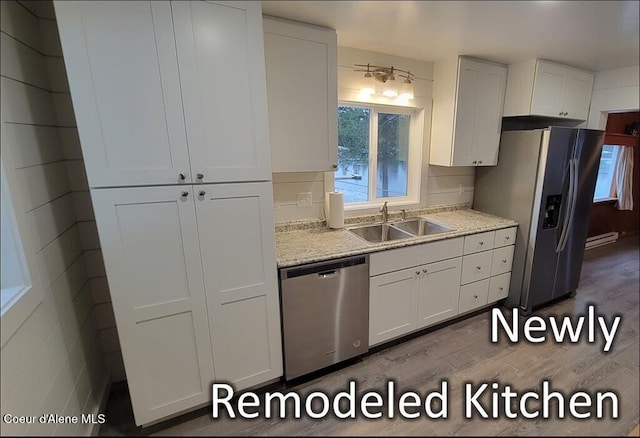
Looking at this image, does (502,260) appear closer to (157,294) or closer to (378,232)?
(378,232)

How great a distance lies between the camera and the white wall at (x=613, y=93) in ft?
7.68

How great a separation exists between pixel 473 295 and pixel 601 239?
3.24 metres

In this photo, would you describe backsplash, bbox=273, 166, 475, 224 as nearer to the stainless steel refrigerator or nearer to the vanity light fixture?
the stainless steel refrigerator

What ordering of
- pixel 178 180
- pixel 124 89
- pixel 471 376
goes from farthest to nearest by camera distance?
pixel 471 376, pixel 178 180, pixel 124 89

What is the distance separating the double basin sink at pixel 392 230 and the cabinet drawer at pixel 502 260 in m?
0.53

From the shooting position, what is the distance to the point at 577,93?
2.50m

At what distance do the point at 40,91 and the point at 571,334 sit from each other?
364 centimetres

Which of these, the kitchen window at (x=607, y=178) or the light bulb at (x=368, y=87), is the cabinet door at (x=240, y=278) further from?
the kitchen window at (x=607, y=178)

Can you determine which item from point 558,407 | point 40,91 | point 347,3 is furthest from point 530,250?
point 40,91

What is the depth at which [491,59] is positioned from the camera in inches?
89.0

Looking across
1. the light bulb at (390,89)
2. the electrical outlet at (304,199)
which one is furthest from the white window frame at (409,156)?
the electrical outlet at (304,199)

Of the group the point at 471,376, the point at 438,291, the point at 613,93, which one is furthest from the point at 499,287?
the point at 613,93

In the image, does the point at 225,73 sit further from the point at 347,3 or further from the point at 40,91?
the point at 40,91

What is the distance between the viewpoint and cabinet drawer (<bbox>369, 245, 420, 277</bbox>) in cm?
181
